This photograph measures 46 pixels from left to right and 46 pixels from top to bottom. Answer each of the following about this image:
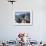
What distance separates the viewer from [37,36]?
4965 millimetres

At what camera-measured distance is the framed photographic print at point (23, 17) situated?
4977 mm

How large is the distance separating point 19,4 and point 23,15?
1.46ft

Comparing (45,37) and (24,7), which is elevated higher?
(24,7)

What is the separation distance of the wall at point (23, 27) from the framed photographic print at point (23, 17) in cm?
15

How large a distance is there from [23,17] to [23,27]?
0.38 meters

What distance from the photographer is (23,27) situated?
500 centimetres

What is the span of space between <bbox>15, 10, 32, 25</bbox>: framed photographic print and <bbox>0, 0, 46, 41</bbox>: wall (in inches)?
5.9

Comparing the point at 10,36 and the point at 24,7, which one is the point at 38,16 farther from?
the point at 10,36

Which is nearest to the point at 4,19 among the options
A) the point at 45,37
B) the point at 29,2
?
the point at 29,2

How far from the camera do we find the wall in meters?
4.96

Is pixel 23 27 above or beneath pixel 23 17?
beneath

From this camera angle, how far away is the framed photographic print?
498 centimetres

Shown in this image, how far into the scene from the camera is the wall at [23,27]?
16.3 ft

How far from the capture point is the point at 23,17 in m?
5.01
